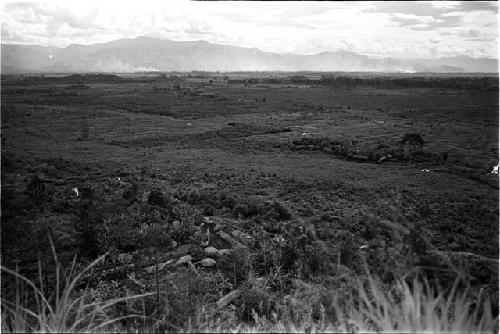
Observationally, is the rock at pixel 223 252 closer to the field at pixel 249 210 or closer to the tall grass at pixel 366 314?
the field at pixel 249 210

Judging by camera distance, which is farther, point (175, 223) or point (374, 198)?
point (374, 198)

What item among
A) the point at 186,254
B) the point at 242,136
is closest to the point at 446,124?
the point at 242,136

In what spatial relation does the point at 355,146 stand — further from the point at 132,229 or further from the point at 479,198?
the point at 132,229

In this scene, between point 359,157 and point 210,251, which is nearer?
point 210,251

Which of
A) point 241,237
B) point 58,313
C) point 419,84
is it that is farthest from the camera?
point 419,84

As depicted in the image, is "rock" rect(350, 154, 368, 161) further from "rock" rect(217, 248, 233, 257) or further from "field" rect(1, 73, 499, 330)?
"rock" rect(217, 248, 233, 257)

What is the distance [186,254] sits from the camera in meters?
8.53

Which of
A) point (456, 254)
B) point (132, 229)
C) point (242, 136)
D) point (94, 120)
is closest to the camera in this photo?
point (456, 254)

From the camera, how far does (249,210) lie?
11.5m

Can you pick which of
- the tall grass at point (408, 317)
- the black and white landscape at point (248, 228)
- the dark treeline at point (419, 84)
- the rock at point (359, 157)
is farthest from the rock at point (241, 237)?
the dark treeline at point (419, 84)

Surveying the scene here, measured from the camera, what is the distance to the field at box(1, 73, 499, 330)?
21.4 ft

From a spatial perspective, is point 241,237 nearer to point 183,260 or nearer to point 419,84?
point 183,260

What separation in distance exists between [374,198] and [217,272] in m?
7.58

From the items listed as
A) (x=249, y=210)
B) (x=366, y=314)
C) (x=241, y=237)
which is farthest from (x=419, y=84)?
(x=366, y=314)
